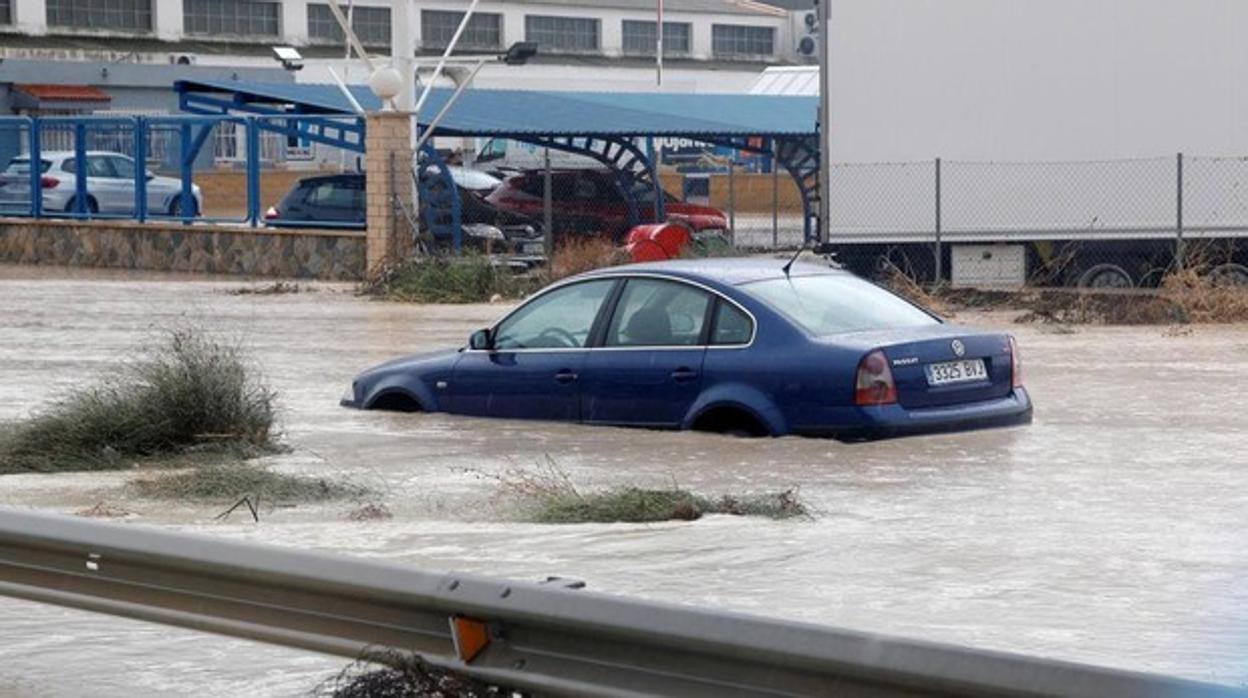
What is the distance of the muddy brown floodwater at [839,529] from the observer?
8211 mm

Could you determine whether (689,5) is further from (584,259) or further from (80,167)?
(584,259)

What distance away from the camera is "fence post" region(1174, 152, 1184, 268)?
24.6m

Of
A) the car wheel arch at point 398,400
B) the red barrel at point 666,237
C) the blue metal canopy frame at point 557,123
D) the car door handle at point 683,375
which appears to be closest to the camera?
the car door handle at point 683,375

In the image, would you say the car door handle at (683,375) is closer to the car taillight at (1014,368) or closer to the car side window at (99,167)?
the car taillight at (1014,368)

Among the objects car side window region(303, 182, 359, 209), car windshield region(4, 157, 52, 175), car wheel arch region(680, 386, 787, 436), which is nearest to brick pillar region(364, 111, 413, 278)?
car side window region(303, 182, 359, 209)

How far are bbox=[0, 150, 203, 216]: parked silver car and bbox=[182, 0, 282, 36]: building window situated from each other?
64.6 ft

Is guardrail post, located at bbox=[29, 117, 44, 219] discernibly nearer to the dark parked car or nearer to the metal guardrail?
the dark parked car

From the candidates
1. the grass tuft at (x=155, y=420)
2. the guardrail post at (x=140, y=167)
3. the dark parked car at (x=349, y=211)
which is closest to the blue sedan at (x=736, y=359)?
the grass tuft at (x=155, y=420)

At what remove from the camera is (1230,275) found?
2512 cm

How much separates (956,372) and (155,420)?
4.86m

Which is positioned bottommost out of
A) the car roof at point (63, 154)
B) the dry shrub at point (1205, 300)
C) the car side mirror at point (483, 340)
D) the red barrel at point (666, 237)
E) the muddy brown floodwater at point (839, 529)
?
the muddy brown floodwater at point (839, 529)

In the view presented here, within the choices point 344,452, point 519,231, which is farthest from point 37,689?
point 519,231

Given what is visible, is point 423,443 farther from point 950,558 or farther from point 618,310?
point 950,558

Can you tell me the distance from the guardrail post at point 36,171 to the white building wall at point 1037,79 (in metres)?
17.8
